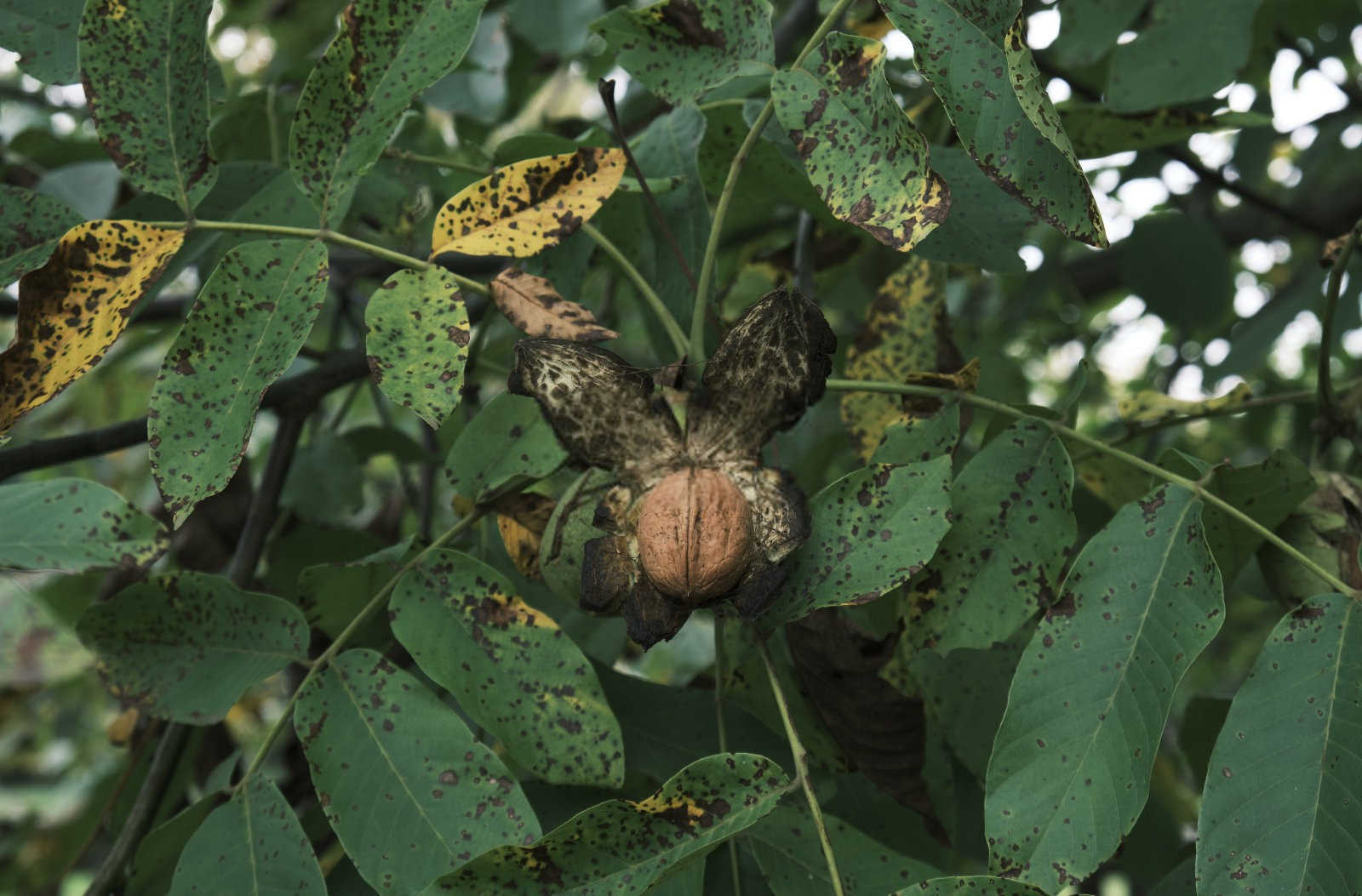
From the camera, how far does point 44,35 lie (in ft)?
4.86

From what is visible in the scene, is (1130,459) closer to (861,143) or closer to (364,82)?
(861,143)

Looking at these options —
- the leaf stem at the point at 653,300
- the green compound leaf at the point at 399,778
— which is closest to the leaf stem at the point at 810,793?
the green compound leaf at the point at 399,778

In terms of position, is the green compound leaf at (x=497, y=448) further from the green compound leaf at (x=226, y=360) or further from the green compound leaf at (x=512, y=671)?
the green compound leaf at (x=226, y=360)

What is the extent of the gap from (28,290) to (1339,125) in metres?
3.17

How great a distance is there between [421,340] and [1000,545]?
2.40ft

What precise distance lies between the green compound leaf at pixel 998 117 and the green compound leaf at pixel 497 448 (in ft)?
2.13

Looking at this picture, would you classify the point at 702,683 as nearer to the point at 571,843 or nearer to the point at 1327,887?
the point at 571,843

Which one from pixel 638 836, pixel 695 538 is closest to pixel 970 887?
pixel 638 836

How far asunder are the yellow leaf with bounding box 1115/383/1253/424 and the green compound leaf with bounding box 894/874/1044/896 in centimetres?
86

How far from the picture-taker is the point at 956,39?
1.15 m

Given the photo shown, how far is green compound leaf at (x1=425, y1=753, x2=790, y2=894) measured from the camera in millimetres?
1054

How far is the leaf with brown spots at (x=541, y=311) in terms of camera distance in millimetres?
1235

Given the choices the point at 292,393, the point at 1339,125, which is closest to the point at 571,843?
the point at 292,393

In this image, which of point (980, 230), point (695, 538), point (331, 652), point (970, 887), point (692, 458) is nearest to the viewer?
point (970, 887)
